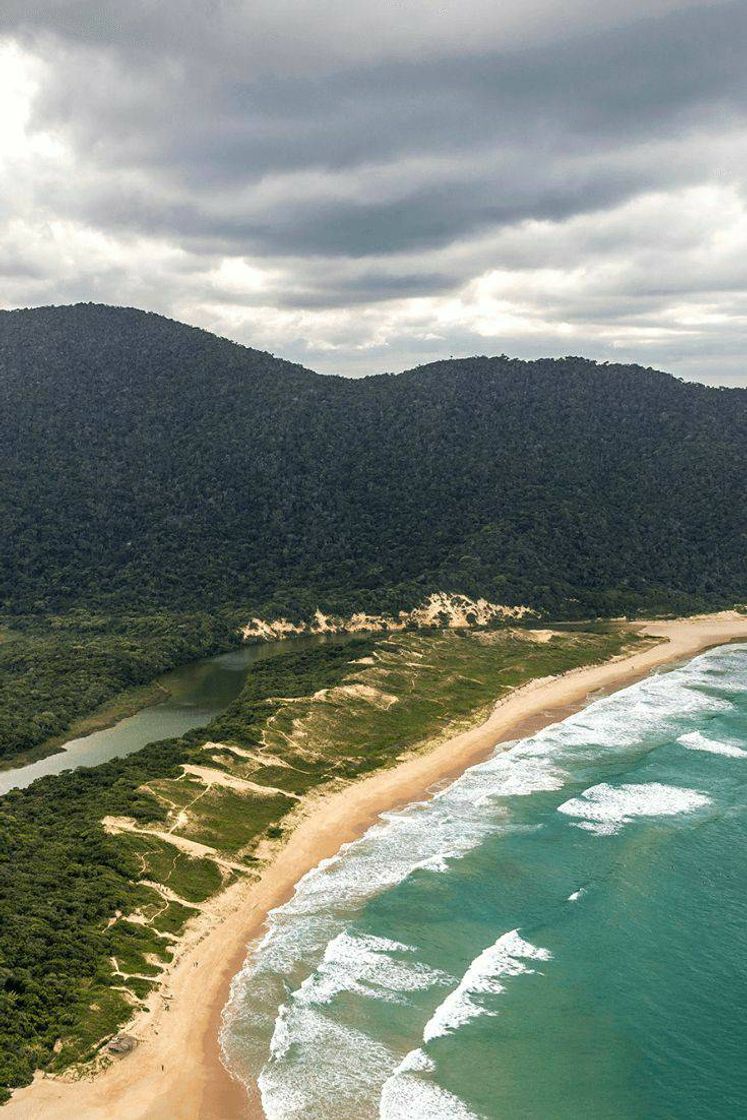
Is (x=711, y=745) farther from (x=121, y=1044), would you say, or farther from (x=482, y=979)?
(x=121, y=1044)

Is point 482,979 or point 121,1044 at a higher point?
point 121,1044

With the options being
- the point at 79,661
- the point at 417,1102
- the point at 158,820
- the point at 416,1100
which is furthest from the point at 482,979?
the point at 79,661

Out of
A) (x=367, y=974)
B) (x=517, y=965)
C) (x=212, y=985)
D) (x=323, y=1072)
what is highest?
(x=367, y=974)

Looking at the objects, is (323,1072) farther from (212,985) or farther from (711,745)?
(711,745)

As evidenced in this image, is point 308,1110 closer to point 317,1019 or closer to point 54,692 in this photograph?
point 317,1019

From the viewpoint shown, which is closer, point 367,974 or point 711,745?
point 367,974

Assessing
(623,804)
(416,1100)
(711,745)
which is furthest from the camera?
(711,745)

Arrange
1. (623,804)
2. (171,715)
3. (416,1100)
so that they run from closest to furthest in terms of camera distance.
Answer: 1. (416,1100)
2. (623,804)
3. (171,715)

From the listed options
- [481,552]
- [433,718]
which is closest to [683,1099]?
[433,718]
